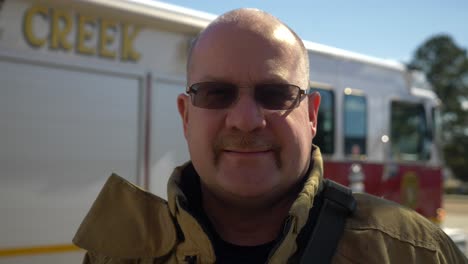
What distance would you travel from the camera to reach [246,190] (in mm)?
1553

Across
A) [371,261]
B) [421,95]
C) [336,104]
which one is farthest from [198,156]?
[421,95]

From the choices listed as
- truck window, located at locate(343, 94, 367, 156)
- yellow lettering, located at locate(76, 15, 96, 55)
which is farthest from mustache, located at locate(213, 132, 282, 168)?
truck window, located at locate(343, 94, 367, 156)

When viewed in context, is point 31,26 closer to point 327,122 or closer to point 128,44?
point 128,44

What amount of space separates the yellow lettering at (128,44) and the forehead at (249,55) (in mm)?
2666

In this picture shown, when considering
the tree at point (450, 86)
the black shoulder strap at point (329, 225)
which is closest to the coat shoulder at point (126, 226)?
the black shoulder strap at point (329, 225)

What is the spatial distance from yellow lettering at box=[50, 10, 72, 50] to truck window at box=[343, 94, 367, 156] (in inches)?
128

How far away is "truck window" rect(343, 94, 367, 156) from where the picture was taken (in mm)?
6215

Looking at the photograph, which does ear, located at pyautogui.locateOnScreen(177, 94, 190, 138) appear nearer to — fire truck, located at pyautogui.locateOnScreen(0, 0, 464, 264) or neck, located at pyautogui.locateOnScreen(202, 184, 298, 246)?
neck, located at pyautogui.locateOnScreen(202, 184, 298, 246)

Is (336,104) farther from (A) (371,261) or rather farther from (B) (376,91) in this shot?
(A) (371,261)

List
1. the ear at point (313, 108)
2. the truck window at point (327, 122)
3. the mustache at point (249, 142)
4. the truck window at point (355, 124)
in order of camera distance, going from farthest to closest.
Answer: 1. the truck window at point (355, 124)
2. the truck window at point (327, 122)
3. the ear at point (313, 108)
4. the mustache at point (249, 142)

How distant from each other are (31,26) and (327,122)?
10.9 feet

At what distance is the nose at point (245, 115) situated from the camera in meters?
1.55

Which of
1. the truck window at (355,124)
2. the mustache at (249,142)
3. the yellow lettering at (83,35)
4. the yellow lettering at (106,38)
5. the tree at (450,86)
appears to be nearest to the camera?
the mustache at (249,142)

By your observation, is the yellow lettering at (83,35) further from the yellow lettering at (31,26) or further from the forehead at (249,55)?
the forehead at (249,55)
